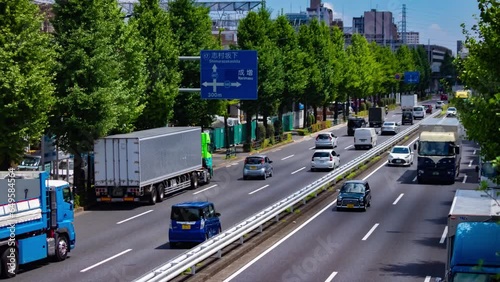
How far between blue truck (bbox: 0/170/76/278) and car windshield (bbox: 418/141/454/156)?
26.4 m

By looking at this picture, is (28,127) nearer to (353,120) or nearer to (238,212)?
(238,212)

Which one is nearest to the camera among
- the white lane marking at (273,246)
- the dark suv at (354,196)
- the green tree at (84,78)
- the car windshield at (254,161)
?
the white lane marking at (273,246)

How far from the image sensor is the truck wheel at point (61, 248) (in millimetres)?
28237

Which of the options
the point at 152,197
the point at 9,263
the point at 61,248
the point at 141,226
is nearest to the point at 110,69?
the point at 152,197

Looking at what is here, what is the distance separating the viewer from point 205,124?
6253cm

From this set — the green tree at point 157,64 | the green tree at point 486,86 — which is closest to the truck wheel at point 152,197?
the green tree at point 157,64

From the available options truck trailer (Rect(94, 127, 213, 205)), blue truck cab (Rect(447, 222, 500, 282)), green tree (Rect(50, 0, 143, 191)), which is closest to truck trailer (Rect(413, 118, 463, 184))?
truck trailer (Rect(94, 127, 213, 205))

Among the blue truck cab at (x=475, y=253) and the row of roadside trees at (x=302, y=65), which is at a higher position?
the row of roadside trees at (x=302, y=65)

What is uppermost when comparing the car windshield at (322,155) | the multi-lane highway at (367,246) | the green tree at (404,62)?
the green tree at (404,62)

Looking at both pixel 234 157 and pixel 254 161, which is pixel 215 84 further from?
pixel 234 157

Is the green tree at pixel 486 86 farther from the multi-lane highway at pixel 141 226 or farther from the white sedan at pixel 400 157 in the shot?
the white sedan at pixel 400 157

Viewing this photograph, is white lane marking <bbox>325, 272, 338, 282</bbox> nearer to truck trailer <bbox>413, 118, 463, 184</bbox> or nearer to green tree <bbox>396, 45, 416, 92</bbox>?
truck trailer <bbox>413, 118, 463, 184</bbox>

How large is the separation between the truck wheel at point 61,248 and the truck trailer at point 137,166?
1272 centimetres

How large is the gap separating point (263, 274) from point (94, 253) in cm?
784
